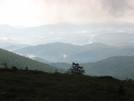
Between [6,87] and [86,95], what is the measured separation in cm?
1305

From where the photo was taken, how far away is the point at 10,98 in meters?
27.6

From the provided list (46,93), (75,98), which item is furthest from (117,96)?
(46,93)

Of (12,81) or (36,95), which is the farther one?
(12,81)

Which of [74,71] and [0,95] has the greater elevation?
[74,71]

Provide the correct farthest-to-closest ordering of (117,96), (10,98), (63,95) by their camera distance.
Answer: (117,96)
(63,95)
(10,98)

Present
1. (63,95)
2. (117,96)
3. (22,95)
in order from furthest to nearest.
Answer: (117,96)
(63,95)
(22,95)

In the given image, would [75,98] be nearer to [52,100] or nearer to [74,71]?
[52,100]

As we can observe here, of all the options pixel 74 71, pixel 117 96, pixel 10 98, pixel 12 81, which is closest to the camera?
pixel 10 98

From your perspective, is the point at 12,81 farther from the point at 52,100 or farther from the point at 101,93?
the point at 101,93

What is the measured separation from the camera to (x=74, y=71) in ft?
420

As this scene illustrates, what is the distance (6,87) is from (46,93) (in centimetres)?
677

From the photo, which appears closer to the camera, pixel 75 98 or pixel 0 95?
pixel 0 95

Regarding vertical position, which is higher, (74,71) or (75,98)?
(74,71)

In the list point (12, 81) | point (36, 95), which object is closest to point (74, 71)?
point (12, 81)
